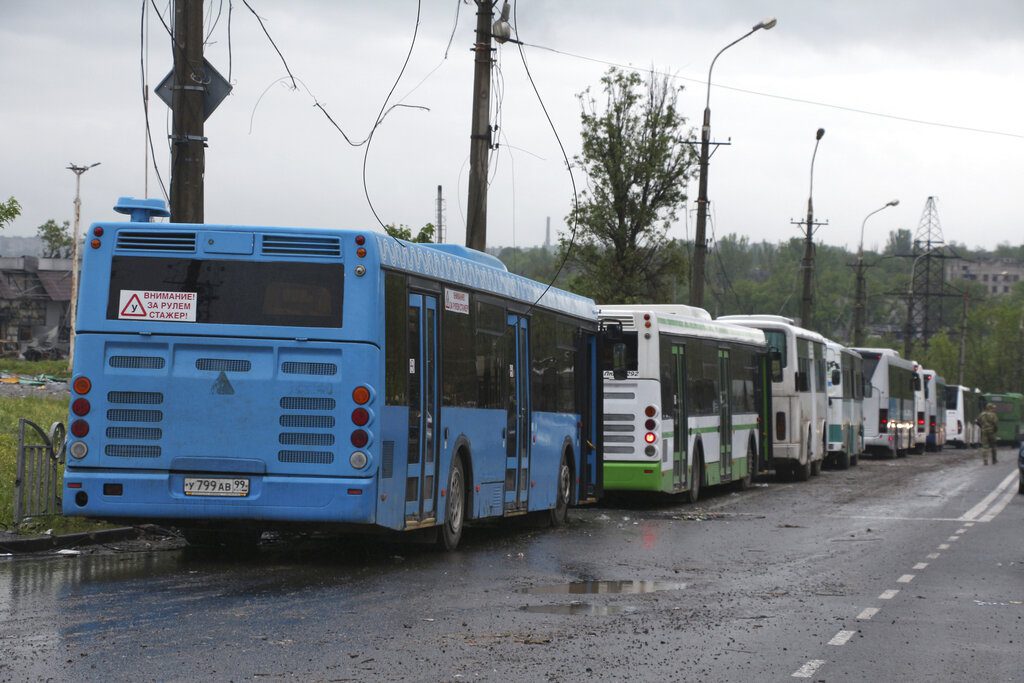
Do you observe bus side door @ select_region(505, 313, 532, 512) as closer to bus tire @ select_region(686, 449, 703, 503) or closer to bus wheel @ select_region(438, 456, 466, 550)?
bus wheel @ select_region(438, 456, 466, 550)

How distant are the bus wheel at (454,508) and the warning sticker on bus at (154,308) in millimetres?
3230

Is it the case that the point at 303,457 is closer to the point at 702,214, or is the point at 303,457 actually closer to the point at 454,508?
the point at 454,508

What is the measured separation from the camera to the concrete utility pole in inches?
609

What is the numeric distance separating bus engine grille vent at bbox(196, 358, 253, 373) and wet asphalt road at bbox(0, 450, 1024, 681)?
5.36 feet

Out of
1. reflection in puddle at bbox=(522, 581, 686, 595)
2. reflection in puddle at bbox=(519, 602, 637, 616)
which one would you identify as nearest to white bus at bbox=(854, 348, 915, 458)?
reflection in puddle at bbox=(522, 581, 686, 595)

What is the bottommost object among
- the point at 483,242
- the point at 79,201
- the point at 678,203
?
the point at 483,242

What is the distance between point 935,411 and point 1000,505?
1717 inches

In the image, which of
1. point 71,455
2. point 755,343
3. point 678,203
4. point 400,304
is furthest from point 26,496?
point 678,203

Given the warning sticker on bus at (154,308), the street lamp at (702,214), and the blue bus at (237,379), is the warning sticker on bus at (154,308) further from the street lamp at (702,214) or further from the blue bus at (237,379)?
the street lamp at (702,214)

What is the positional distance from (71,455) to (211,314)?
1.62 metres

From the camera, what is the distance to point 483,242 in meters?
23.1

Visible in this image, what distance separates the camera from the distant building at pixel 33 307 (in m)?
119

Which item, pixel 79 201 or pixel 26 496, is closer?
pixel 26 496

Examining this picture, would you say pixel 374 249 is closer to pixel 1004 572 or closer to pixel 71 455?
pixel 71 455
